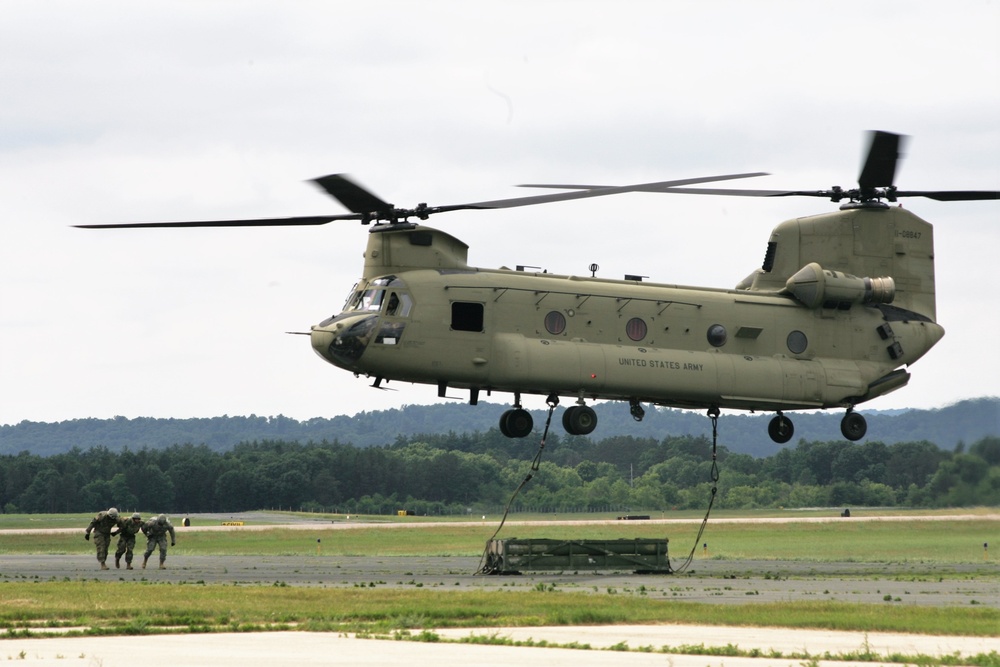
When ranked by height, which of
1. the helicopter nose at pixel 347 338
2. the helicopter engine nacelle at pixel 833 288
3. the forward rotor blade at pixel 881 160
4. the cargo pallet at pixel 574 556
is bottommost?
the cargo pallet at pixel 574 556

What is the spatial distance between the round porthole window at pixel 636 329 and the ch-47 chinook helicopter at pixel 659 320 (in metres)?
0.04

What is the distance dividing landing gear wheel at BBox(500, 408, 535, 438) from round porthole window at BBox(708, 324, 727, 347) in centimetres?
518

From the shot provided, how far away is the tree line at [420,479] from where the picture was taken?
11288cm

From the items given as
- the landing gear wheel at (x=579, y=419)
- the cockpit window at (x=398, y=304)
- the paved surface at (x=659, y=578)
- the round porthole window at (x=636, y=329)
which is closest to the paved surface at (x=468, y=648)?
the paved surface at (x=659, y=578)

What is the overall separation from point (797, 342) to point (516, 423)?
26.1ft

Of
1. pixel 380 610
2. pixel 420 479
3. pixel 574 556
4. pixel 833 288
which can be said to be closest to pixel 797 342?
pixel 833 288

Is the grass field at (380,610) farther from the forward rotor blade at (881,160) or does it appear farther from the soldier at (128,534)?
the forward rotor blade at (881,160)

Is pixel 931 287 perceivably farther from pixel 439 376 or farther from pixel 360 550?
pixel 360 550

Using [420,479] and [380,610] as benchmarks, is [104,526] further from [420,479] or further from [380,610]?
[420,479]

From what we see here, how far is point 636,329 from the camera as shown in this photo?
34594 millimetres

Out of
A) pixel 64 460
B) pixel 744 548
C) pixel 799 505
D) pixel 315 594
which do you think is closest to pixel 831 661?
pixel 315 594

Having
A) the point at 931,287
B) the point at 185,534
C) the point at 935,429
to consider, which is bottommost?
the point at 185,534

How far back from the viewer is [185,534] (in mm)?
85062

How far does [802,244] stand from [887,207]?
252 cm
